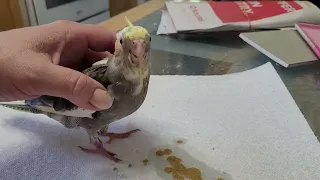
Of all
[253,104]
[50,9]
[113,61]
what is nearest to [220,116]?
[253,104]

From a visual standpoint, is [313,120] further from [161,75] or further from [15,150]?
[15,150]

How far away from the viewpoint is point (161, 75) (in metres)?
0.68

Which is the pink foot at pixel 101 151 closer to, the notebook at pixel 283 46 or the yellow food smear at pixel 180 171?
the yellow food smear at pixel 180 171

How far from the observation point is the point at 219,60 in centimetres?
73

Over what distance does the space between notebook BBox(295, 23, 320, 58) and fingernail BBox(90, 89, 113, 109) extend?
0.43m

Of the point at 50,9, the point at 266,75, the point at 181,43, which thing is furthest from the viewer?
the point at 50,9

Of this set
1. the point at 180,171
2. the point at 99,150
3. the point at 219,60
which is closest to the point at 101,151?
the point at 99,150

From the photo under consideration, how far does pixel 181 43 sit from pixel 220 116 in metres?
0.25

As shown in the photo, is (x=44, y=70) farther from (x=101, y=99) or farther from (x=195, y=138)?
(x=195, y=138)

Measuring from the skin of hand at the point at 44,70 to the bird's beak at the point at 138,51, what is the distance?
51 millimetres

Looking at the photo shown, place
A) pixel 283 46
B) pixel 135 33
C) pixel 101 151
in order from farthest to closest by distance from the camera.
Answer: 1. pixel 283 46
2. pixel 101 151
3. pixel 135 33

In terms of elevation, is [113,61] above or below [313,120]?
above

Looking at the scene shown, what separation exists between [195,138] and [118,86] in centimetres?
15

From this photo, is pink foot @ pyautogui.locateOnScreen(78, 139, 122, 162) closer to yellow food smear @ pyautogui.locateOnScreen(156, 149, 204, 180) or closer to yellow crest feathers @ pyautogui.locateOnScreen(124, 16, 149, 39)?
yellow food smear @ pyautogui.locateOnScreen(156, 149, 204, 180)
